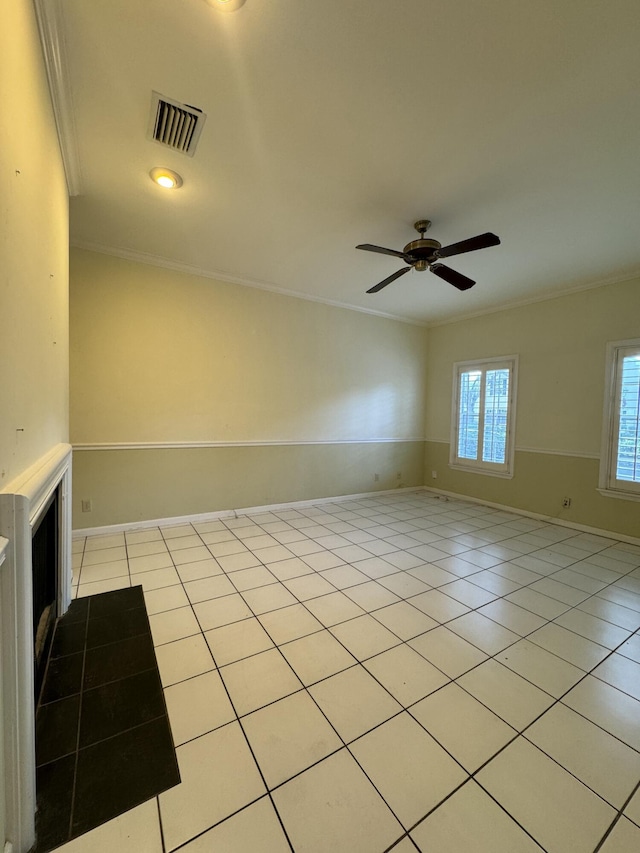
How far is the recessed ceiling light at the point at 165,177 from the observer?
219cm

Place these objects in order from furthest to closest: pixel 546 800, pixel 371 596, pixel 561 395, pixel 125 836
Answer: pixel 561 395 < pixel 371 596 < pixel 546 800 < pixel 125 836

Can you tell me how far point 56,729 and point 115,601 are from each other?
0.94 meters

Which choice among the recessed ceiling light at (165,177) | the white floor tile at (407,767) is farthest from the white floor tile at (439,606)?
the recessed ceiling light at (165,177)

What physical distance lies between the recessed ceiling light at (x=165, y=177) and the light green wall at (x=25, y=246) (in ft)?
1.77

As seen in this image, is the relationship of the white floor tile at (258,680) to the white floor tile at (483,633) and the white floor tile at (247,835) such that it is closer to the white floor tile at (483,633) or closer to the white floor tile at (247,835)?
the white floor tile at (247,835)

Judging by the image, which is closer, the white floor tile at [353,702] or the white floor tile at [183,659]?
the white floor tile at [353,702]

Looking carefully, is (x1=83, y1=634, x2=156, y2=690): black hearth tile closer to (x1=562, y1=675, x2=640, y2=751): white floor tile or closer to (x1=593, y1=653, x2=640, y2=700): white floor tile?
(x1=562, y1=675, x2=640, y2=751): white floor tile

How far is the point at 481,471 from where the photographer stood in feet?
16.2

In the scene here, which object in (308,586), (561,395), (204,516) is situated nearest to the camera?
(308,586)

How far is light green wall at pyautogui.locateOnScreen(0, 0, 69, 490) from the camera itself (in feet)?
3.21

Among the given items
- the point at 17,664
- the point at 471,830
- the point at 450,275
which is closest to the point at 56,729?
the point at 17,664

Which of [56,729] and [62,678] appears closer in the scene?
[56,729]

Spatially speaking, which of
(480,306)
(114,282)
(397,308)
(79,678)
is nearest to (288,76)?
(114,282)

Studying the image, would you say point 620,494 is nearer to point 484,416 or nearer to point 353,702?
point 484,416
